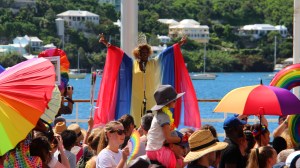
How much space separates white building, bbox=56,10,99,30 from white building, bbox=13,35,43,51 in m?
10.8

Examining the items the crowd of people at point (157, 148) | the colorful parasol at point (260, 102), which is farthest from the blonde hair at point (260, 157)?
the colorful parasol at point (260, 102)

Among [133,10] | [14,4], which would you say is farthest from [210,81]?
[133,10]

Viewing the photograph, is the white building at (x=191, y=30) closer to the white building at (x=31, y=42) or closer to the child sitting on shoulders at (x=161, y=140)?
the white building at (x=31, y=42)

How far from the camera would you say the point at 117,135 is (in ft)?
20.2

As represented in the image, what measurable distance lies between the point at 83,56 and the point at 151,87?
65604 mm

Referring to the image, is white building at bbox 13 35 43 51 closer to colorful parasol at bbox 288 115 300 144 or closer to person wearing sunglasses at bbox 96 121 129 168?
colorful parasol at bbox 288 115 300 144

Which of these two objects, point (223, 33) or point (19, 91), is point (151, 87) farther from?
point (223, 33)

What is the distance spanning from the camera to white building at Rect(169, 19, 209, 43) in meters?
95.9

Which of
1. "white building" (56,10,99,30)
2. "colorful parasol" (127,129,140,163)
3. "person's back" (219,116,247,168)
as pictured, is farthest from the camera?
"white building" (56,10,99,30)

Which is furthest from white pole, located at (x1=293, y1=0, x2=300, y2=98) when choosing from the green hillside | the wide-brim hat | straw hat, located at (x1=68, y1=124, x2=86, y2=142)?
the green hillside

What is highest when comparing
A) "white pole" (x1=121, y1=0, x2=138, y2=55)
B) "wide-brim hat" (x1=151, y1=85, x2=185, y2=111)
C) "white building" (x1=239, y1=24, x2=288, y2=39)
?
"white pole" (x1=121, y1=0, x2=138, y2=55)

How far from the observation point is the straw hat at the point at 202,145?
600cm

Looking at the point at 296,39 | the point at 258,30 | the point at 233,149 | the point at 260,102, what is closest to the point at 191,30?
the point at 258,30

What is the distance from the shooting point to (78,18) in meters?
96.8
